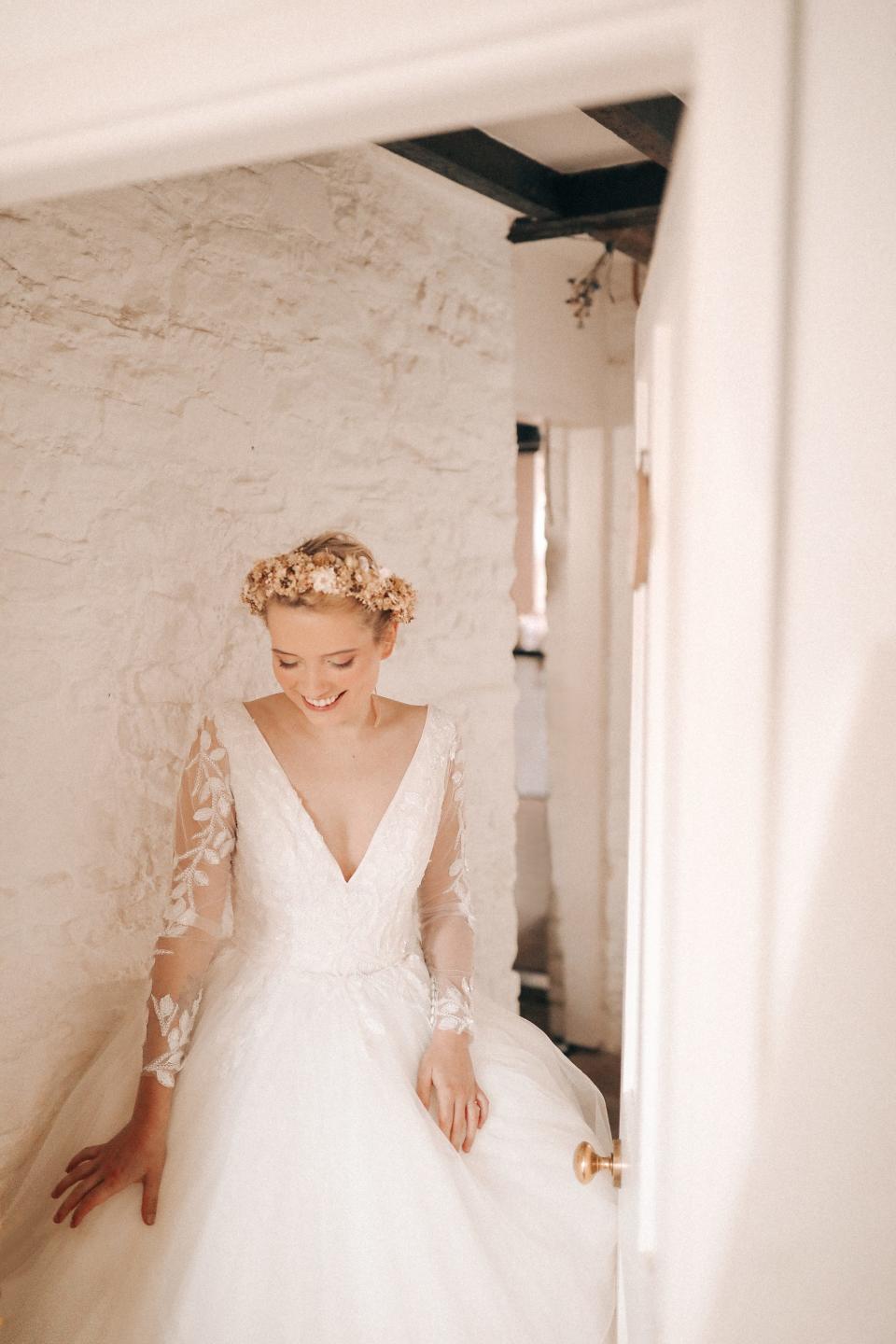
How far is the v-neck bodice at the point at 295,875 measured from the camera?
1.84 meters

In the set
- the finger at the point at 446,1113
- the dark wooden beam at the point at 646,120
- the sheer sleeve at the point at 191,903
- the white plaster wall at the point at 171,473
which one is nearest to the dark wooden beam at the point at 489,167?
the white plaster wall at the point at 171,473

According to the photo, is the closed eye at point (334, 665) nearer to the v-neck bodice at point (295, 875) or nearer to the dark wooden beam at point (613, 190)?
the v-neck bodice at point (295, 875)

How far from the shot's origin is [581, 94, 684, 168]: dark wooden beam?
6.06ft

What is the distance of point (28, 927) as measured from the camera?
1845 millimetres

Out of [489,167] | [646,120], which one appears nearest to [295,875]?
[646,120]

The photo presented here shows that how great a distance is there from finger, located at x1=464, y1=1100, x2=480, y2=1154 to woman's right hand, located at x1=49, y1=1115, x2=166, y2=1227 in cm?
50

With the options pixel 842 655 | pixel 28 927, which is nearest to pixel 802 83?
pixel 842 655

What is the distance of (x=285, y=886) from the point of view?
6.06ft

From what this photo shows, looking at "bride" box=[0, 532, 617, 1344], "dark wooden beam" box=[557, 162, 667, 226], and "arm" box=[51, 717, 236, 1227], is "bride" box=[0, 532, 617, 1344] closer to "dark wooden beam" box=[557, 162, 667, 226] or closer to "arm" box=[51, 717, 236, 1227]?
"arm" box=[51, 717, 236, 1227]

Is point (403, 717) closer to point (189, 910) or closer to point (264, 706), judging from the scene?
point (264, 706)

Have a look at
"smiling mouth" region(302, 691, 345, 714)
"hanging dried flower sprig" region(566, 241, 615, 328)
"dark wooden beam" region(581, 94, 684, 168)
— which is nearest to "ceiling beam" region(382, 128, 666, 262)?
"hanging dried flower sprig" region(566, 241, 615, 328)

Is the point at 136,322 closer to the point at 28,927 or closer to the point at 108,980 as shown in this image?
the point at 28,927

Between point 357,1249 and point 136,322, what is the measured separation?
5.66ft

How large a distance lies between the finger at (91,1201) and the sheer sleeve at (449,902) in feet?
2.05
